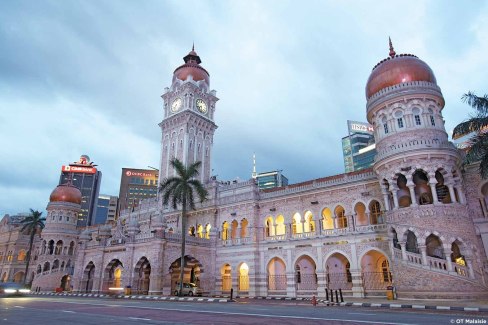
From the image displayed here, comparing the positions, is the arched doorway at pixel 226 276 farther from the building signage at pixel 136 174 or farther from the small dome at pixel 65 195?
the building signage at pixel 136 174

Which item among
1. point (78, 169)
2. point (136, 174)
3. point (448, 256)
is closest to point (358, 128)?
point (136, 174)

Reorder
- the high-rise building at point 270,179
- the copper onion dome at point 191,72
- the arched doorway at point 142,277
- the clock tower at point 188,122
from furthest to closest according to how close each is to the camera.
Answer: the high-rise building at point 270,179, the copper onion dome at point 191,72, the clock tower at point 188,122, the arched doorway at point 142,277

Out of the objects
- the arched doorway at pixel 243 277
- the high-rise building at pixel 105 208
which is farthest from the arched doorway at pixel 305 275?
the high-rise building at pixel 105 208

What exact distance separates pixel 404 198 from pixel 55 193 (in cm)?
4820

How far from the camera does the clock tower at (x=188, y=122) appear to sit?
44.1m

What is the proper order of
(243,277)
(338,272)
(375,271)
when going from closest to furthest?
1. (375,271)
2. (338,272)
3. (243,277)

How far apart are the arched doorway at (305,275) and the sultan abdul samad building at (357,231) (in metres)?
0.10

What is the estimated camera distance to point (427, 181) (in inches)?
925

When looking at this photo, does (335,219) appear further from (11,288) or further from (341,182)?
(11,288)

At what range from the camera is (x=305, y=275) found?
2967cm

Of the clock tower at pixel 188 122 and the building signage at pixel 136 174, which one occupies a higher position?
the building signage at pixel 136 174

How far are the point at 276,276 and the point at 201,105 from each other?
26.5m

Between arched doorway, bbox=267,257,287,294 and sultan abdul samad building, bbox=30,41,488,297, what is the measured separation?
96mm

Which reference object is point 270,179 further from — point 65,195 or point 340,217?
point 340,217
